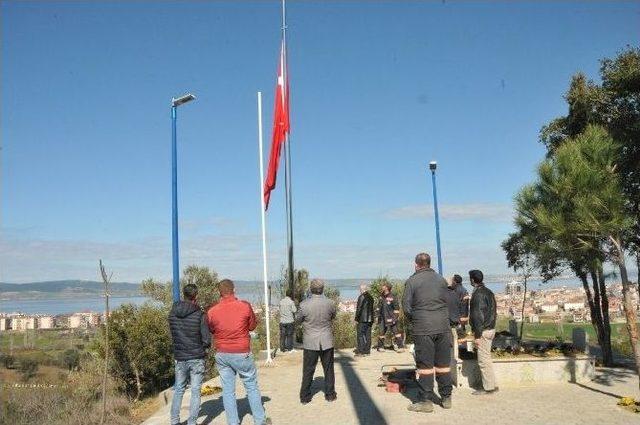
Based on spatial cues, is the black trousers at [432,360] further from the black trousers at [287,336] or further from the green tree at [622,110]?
the black trousers at [287,336]

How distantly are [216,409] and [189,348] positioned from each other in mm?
1724

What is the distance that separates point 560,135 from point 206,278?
41.3 ft

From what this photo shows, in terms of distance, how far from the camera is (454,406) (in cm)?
806

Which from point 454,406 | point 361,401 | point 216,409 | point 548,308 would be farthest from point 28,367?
point 454,406

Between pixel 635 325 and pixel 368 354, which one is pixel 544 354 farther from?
pixel 368 354

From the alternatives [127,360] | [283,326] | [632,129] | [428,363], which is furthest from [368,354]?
[632,129]

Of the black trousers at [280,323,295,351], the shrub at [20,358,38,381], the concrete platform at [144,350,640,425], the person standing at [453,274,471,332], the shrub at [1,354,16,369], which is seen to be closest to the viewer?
the concrete platform at [144,350,640,425]

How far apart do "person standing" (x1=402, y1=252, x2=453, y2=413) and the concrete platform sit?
29 cm

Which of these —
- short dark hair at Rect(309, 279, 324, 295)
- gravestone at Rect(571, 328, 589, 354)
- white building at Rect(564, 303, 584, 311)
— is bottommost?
white building at Rect(564, 303, 584, 311)

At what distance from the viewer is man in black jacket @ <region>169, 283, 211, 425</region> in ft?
23.3

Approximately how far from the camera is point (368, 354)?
14664 mm

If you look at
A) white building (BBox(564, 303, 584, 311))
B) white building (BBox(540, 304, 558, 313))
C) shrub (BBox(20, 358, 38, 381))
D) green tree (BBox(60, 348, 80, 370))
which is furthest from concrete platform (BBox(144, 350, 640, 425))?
shrub (BBox(20, 358, 38, 381))

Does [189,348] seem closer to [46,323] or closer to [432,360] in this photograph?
[432,360]

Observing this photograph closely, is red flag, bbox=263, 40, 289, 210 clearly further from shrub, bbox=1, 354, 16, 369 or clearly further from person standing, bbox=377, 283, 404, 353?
shrub, bbox=1, 354, 16, 369
